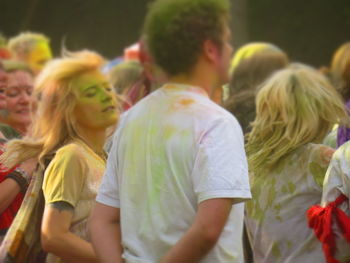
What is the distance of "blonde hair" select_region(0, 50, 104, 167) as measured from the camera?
5.01 meters

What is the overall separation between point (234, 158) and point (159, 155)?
306 millimetres

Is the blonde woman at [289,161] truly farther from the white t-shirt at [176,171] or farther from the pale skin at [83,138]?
the white t-shirt at [176,171]

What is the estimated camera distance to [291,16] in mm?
14906

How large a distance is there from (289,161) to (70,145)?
113 cm

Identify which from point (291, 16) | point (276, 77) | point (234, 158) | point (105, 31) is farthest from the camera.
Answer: point (105, 31)

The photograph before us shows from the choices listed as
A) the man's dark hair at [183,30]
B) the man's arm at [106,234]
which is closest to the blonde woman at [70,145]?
the man's arm at [106,234]

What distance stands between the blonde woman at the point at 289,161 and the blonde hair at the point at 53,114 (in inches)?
39.0

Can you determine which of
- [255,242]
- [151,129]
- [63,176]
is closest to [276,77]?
[255,242]

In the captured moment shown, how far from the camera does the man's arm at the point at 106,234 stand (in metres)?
3.71

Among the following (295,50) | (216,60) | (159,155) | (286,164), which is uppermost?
(216,60)

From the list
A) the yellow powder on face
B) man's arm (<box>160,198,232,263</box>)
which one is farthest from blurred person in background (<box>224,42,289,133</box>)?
the yellow powder on face

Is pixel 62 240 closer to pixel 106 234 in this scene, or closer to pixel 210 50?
pixel 106 234

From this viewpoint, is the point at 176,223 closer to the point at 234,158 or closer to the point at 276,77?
the point at 234,158

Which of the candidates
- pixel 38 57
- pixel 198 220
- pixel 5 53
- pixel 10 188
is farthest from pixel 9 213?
pixel 38 57
